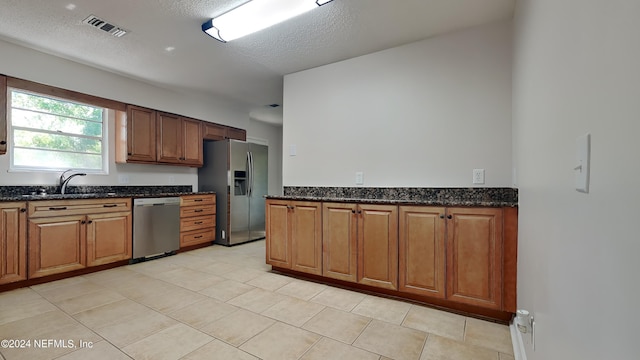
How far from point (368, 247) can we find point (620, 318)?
87.9 inches

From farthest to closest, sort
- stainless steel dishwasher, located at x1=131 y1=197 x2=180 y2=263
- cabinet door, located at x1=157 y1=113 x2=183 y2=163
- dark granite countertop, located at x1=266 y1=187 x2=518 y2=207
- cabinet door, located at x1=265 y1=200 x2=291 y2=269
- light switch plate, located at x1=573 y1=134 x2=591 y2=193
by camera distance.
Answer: cabinet door, located at x1=157 y1=113 x2=183 y2=163 → stainless steel dishwasher, located at x1=131 y1=197 x2=180 y2=263 → cabinet door, located at x1=265 y1=200 x2=291 y2=269 → dark granite countertop, located at x1=266 y1=187 x2=518 y2=207 → light switch plate, located at x1=573 y1=134 x2=591 y2=193

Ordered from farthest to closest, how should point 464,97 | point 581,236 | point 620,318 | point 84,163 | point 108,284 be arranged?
point 84,163 → point 108,284 → point 464,97 → point 581,236 → point 620,318

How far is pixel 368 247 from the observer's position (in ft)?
8.64

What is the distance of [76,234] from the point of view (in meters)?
3.19

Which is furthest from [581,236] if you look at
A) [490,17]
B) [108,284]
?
[108,284]

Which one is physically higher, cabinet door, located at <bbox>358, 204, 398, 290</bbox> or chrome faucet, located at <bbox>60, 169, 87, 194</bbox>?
chrome faucet, located at <bbox>60, 169, 87, 194</bbox>

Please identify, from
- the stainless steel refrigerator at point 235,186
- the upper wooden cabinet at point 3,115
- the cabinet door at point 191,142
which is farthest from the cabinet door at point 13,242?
the stainless steel refrigerator at point 235,186

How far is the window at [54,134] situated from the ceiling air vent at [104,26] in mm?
1378

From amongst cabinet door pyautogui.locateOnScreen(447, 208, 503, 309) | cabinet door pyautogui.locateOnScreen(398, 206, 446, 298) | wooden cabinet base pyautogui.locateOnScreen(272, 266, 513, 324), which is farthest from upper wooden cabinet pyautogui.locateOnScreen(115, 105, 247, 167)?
cabinet door pyautogui.locateOnScreen(447, 208, 503, 309)

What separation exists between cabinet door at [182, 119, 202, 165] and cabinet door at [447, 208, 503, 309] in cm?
405

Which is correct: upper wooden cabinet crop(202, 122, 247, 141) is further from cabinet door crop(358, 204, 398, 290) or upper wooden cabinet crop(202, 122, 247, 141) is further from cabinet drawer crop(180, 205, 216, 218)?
cabinet door crop(358, 204, 398, 290)

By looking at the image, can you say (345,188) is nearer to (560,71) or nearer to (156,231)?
(560,71)

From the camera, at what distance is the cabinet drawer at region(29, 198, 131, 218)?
9.61 ft

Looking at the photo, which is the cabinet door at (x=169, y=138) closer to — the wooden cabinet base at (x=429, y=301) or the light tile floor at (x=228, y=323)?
the light tile floor at (x=228, y=323)
